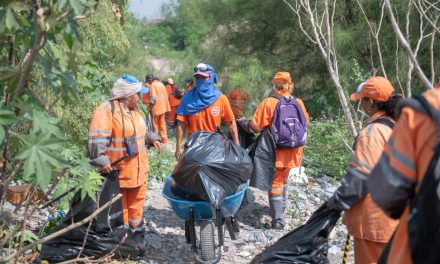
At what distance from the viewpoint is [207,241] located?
14.8ft

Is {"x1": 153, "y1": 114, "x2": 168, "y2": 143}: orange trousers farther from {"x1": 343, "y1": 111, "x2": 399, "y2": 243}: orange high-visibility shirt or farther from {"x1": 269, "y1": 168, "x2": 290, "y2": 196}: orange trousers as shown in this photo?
{"x1": 343, "y1": 111, "x2": 399, "y2": 243}: orange high-visibility shirt

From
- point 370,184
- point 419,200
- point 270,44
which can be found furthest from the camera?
point 270,44

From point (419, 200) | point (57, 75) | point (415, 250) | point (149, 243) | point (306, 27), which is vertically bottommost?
point (149, 243)

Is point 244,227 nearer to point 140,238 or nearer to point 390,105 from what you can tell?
point 140,238

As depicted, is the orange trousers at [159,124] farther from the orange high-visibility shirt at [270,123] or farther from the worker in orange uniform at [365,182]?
the worker in orange uniform at [365,182]

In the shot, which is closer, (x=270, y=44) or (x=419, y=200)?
(x=419, y=200)

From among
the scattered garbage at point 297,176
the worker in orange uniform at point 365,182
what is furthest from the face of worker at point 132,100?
the scattered garbage at point 297,176

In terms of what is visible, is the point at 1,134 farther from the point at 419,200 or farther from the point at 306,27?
the point at 306,27

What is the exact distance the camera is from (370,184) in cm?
186

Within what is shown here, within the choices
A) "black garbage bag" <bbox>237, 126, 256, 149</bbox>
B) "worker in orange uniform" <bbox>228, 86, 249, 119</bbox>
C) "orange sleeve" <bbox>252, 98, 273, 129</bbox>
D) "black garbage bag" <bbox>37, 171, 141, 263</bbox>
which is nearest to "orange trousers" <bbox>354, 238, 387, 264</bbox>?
"black garbage bag" <bbox>37, 171, 141, 263</bbox>

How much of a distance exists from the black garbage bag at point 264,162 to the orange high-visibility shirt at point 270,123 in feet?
0.22

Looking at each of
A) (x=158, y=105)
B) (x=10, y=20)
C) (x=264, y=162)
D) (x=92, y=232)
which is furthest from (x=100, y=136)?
(x=158, y=105)

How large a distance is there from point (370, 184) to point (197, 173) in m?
2.67

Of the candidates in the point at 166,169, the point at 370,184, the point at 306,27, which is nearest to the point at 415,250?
the point at 370,184
